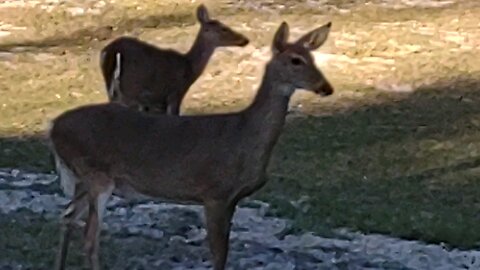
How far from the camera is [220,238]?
6156mm

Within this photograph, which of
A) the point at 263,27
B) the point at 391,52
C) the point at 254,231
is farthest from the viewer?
the point at 263,27

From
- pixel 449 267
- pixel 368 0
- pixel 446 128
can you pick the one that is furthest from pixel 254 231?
pixel 368 0

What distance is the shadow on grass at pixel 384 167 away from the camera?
24.7 feet

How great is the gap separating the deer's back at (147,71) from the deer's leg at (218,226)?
2.95m

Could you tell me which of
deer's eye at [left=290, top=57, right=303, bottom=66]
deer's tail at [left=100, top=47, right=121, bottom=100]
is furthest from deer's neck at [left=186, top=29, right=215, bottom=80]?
deer's eye at [left=290, top=57, right=303, bottom=66]

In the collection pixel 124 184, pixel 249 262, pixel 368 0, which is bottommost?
pixel 368 0

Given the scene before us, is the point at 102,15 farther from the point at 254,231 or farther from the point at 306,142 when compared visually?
the point at 254,231

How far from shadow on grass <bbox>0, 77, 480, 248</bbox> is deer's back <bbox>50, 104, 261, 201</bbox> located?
1.32 meters

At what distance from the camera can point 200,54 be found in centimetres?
959

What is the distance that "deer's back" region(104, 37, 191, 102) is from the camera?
→ 355 inches

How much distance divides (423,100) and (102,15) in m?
4.42

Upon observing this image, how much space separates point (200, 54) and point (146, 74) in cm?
63

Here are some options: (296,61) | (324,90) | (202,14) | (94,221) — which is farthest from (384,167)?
(94,221)

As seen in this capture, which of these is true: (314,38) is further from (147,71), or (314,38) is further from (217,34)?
(217,34)
